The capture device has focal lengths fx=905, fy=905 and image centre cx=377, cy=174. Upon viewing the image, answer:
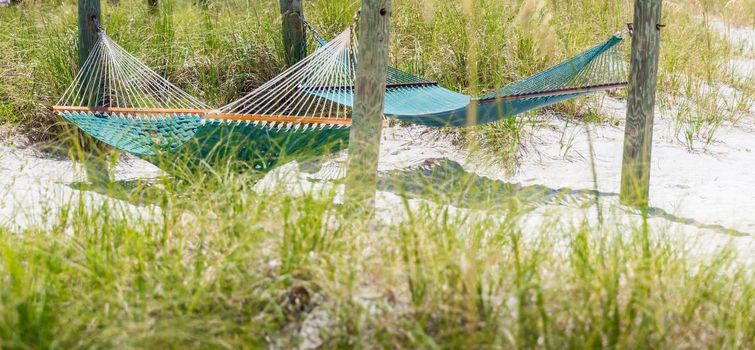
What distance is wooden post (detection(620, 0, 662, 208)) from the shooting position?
13.4 ft

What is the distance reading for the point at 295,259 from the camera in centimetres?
228

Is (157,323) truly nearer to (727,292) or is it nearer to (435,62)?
(727,292)

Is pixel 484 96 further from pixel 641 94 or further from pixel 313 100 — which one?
pixel 313 100

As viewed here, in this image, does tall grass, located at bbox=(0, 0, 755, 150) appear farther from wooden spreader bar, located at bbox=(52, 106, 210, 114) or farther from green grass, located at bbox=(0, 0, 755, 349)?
green grass, located at bbox=(0, 0, 755, 349)

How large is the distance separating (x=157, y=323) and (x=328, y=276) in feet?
1.40

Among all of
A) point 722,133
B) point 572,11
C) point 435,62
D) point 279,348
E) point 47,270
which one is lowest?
point 279,348

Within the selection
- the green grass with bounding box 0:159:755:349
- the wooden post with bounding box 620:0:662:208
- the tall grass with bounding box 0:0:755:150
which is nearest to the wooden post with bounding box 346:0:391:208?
the green grass with bounding box 0:159:755:349

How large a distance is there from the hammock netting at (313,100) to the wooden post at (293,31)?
1.69ft

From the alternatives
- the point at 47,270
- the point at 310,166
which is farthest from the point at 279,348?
the point at 310,166

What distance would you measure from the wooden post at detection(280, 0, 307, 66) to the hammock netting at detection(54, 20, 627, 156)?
0.51m

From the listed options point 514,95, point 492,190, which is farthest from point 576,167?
point 514,95

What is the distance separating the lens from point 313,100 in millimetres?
4562

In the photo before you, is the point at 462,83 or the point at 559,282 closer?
the point at 559,282

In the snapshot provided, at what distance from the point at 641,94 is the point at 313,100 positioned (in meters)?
1.59
